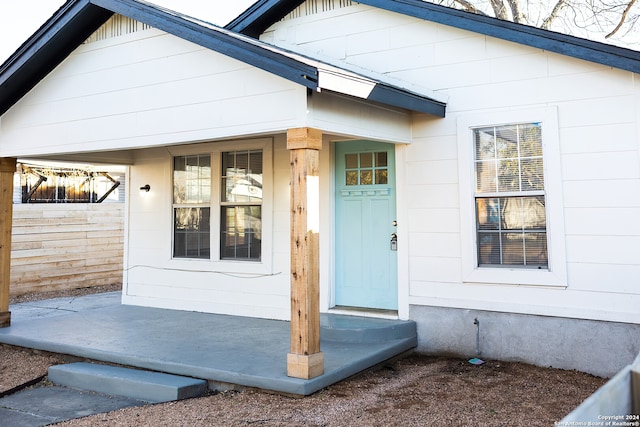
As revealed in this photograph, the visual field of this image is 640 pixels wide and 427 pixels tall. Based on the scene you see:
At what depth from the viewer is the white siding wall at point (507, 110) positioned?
5375 mm

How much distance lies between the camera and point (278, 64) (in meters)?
4.61

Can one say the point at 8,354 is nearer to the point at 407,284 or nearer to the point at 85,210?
the point at 407,284

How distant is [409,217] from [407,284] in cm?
82

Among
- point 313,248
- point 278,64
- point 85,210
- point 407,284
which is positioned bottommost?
point 407,284

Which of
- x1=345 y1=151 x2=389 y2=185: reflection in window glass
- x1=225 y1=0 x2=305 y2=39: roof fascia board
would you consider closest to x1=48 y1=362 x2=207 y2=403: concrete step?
x1=345 y1=151 x2=389 y2=185: reflection in window glass

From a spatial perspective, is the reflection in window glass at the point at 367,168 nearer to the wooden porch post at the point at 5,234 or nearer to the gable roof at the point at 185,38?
the gable roof at the point at 185,38

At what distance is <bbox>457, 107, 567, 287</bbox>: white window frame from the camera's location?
566cm

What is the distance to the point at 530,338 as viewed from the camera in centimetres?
579

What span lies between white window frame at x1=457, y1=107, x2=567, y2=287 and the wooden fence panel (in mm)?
8792

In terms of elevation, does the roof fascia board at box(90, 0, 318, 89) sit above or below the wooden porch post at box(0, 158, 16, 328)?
above

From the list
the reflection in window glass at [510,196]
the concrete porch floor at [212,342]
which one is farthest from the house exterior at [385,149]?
the concrete porch floor at [212,342]

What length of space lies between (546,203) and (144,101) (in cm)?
461

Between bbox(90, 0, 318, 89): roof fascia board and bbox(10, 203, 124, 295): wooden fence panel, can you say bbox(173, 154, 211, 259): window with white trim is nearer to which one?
bbox(90, 0, 318, 89): roof fascia board

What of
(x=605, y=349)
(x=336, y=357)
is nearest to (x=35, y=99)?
(x=336, y=357)
